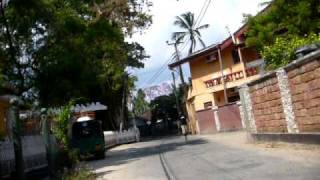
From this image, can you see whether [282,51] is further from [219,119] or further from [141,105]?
[141,105]

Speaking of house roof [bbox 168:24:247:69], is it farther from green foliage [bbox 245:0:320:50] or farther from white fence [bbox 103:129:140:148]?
green foliage [bbox 245:0:320:50]

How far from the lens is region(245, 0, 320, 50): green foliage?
28750mm

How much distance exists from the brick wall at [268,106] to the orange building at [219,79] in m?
21.7

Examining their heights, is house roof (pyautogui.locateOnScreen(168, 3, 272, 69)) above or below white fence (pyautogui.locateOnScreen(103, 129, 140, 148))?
above

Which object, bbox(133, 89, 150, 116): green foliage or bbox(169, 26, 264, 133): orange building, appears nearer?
bbox(169, 26, 264, 133): orange building

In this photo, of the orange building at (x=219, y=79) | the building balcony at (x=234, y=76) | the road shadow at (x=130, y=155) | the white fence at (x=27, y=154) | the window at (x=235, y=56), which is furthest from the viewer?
the window at (x=235, y=56)

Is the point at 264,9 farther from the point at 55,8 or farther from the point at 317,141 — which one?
the point at 317,141

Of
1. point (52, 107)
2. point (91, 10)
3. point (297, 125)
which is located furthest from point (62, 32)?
point (297, 125)

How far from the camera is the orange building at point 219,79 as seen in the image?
163ft

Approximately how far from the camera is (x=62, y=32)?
29.9 m

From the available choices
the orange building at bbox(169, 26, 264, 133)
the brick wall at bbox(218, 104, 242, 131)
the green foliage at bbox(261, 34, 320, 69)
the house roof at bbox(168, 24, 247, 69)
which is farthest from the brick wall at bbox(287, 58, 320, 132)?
the house roof at bbox(168, 24, 247, 69)

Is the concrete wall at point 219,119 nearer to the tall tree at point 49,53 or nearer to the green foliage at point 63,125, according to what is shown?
the tall tree at point 49,53

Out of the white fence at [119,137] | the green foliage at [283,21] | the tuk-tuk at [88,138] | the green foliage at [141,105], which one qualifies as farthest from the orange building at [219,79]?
the green foliage at [141,105]

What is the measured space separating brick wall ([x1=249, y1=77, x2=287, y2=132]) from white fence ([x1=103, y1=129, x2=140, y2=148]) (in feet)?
82.6
